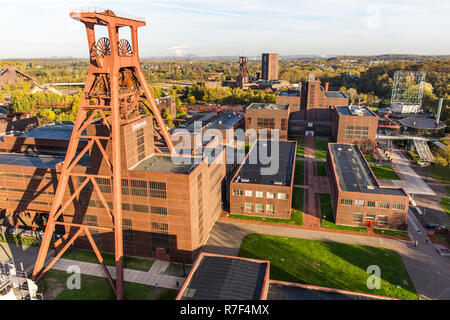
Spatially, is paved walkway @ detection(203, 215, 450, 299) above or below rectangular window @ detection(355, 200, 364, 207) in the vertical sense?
below

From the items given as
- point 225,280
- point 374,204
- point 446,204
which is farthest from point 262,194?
point 446,204

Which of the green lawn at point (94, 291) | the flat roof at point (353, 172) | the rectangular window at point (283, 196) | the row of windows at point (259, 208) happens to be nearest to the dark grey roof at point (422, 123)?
the flat roof at point (353, 172)

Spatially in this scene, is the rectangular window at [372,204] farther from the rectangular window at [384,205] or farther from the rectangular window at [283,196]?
the rectangular window at [283,196]

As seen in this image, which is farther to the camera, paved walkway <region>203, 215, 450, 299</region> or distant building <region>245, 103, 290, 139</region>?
distant building <region>245, 103, 290, 139</region>

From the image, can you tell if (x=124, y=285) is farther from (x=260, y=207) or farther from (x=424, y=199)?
(x=424, y=199)

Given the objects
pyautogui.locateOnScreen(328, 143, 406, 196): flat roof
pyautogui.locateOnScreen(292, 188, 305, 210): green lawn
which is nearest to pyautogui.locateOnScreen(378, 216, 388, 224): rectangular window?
pyautogui.locateOnScreen(328, 143, 406, 196): flat roof

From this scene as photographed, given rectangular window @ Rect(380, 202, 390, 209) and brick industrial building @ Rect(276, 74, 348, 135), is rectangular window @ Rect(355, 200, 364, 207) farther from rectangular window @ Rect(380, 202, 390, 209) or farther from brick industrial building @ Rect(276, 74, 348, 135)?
brick industrial building @ Rect(276, 74, 348, 135)
